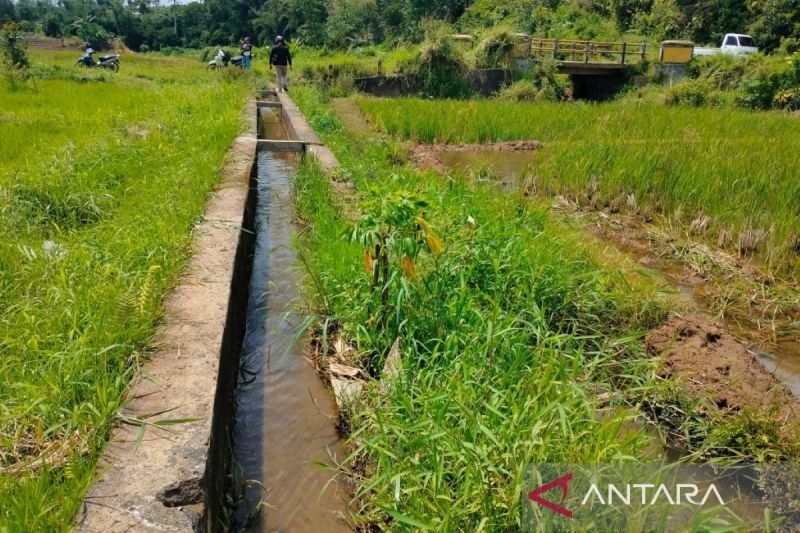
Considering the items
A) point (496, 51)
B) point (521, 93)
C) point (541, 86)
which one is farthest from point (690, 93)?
point (496, 51)

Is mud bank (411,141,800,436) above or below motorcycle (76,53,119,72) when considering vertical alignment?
below

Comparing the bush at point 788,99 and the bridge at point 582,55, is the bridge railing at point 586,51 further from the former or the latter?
the bush at point 788,99

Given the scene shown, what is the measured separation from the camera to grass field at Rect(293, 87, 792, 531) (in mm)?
1819

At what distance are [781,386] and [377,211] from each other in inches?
84.8

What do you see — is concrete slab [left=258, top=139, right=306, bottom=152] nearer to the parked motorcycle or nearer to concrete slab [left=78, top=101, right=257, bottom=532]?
concrete slab [left=78, top=101, right=257, bottom=532]

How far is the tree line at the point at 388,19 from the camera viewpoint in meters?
22.5

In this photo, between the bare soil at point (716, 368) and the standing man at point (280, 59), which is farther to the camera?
the standing man at point (280, 59)

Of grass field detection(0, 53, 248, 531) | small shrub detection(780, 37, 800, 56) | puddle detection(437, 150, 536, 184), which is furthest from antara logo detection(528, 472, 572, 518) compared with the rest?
small shrub detection(780, 37, 800, 56)

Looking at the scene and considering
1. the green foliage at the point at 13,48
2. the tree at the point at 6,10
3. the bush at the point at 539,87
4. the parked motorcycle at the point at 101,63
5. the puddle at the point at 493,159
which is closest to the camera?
the puddle at the point at 493,159

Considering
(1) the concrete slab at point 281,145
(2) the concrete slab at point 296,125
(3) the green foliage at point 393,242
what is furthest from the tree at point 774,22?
(3) the green foliage at point 393,242

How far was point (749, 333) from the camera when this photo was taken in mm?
3605

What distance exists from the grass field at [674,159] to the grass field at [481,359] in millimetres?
1791

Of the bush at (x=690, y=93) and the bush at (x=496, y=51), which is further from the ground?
the bush at (x=496, y=51)

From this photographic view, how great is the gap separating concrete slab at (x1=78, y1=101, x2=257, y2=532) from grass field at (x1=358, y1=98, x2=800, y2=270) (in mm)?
4395
